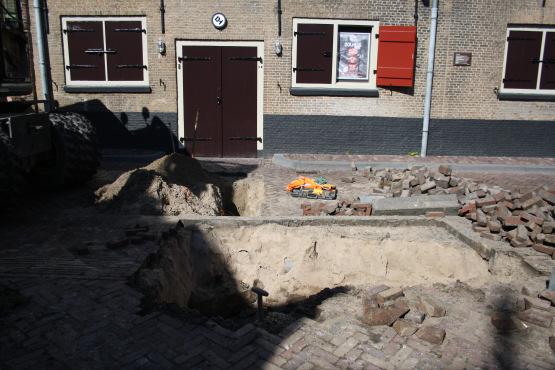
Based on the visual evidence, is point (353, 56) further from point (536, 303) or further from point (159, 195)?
point (536, 303)

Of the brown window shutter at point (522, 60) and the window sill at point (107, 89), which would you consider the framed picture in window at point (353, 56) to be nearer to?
the brown window shutter at point (522, 60)

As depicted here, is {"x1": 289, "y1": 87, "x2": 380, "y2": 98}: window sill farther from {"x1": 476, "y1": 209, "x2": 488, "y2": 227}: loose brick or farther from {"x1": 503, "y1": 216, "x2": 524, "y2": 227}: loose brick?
{"x1": 503, "y1": 216, "x2": 524, "y2": 227}: loose brick

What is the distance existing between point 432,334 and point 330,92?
832 cm

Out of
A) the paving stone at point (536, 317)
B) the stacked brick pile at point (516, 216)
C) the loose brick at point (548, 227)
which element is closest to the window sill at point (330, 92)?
the stacked brick pile at point (516, 216)

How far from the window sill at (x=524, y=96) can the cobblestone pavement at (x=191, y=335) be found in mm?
8219

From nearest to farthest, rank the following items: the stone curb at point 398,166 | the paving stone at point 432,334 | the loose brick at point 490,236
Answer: the paving stone at point 432,334, the loose brick at point 490,236, the stone curb at point 398,166

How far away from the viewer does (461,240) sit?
5.72m

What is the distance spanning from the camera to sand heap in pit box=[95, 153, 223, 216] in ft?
21.4

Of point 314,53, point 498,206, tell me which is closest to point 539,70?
point 314,53

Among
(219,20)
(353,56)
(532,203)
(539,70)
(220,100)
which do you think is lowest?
(532,203)

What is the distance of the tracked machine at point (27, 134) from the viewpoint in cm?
564

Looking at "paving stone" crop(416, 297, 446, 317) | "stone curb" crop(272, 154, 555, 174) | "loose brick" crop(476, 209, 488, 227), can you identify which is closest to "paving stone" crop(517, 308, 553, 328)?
"paving stone" crop(416, 297, 446, 317)

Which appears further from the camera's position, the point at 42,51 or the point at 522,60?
the point at 522,60

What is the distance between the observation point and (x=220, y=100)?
1109 cm
